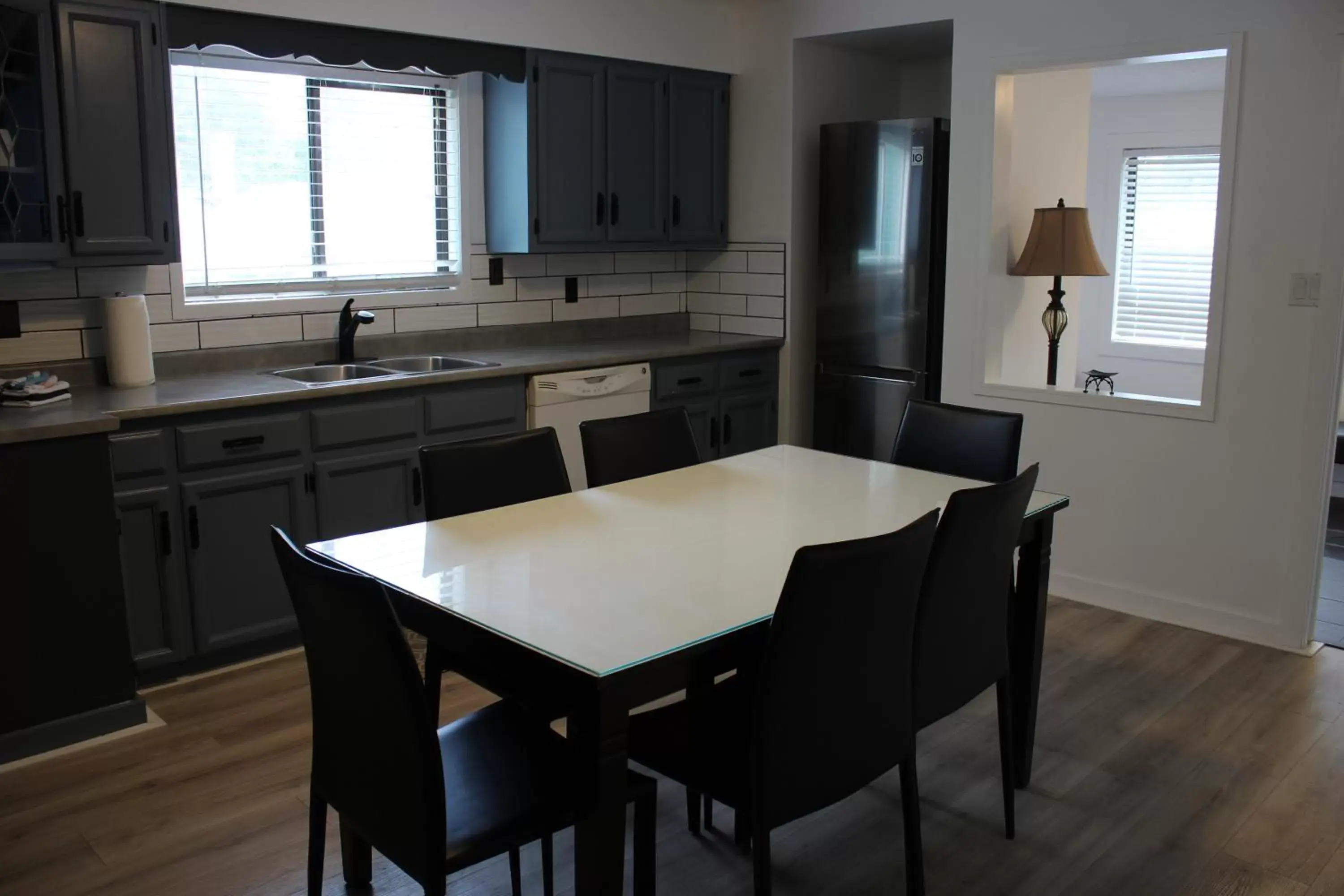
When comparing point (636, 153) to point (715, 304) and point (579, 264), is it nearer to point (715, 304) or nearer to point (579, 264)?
point (579, 264)

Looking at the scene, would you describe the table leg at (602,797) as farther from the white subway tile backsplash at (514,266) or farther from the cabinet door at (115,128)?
the white subway tile backsplash at (514,266)

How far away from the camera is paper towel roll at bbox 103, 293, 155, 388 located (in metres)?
3.55

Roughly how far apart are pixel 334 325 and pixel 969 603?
9.20 ft

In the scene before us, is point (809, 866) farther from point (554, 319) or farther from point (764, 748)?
point (554, 319)

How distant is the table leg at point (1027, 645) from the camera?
9.18 feet

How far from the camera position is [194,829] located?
264cm

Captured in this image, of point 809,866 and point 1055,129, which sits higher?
point 1055,129

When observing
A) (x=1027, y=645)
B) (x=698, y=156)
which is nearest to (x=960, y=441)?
(x=1027, y=645)

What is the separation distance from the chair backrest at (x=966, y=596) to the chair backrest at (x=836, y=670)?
0.13m

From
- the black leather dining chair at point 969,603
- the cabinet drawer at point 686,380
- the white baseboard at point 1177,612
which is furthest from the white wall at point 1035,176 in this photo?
the black leather dining chair at point 969,603

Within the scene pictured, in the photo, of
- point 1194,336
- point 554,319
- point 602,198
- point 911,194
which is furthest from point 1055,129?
point 1194,336

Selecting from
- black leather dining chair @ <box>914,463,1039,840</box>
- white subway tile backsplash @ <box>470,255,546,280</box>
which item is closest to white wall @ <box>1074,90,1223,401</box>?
white subway tile backsplash @ <box>470,255,546,280</box>

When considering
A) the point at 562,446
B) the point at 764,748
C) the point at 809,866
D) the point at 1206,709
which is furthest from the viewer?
the point at 562,446

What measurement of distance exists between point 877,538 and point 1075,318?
11.8 ft
